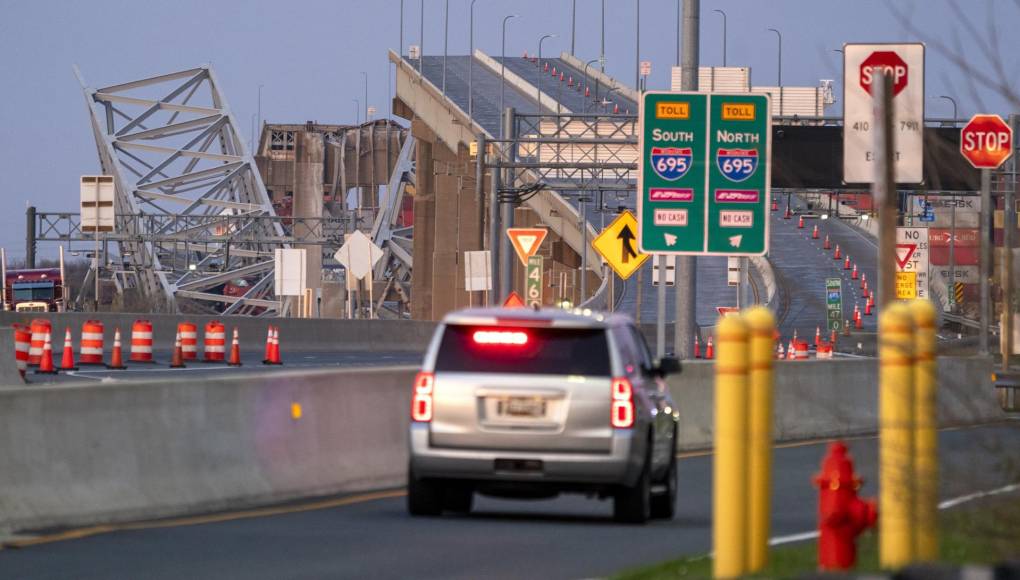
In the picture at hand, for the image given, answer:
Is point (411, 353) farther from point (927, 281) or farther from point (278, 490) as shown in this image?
point (278, 490)

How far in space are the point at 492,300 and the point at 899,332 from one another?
41.6 metres

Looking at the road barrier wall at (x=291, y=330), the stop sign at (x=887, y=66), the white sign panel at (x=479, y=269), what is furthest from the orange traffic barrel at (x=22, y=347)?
the stop sign at (x=887, y=66)

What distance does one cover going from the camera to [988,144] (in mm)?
37188

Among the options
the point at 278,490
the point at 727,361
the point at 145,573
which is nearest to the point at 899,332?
the point at 727,361

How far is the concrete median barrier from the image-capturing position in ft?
43.0

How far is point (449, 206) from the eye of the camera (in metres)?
109

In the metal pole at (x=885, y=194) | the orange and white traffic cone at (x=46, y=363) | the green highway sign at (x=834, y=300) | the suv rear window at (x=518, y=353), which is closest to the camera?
the metal pole at (x=885, y=194)

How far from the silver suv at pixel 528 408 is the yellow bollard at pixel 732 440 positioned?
5.41 metres

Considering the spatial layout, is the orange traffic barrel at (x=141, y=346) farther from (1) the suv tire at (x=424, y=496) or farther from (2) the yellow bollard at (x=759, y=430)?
(2) the yellow bollard at (x=759, y=430)

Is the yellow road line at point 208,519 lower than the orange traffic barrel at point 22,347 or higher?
lower

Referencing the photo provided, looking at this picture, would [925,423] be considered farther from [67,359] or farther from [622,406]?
[67,359]

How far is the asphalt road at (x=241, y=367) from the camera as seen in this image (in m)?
34.5

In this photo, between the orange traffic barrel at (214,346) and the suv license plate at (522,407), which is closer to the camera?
the suv license plate at (522,407)

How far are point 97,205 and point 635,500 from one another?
34230 millimetres
